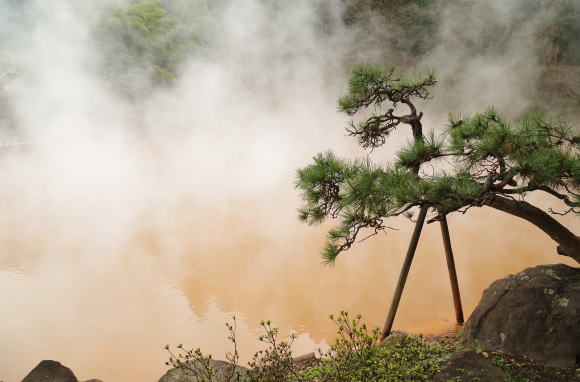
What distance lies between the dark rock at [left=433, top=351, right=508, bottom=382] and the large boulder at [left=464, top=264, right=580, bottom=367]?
2.30 ft

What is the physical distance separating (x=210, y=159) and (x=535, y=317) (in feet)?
29.1

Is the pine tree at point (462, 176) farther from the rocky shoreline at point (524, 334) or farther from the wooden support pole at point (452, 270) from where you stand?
the wooden support pole at point (452, 270)

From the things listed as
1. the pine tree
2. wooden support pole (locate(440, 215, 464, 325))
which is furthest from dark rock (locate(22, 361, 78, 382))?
wooden support pole (locate(440, 215, 464, 325))

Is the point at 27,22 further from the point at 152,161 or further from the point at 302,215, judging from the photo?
the point at 302,215

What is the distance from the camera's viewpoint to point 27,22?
14.1m

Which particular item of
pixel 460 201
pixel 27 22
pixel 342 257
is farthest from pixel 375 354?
pixel 27 22

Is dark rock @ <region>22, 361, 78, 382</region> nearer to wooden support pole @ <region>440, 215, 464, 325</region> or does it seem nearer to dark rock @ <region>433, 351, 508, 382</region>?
dark rock @ <region>433, 351, 508, 382</region>

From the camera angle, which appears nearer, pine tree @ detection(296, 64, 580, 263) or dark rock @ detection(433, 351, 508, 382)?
dark rock @ detection(433, 351, 508, 382)

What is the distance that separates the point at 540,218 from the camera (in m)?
2.51

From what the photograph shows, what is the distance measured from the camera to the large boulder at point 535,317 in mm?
2453

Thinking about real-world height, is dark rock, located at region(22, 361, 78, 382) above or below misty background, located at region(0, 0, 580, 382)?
below

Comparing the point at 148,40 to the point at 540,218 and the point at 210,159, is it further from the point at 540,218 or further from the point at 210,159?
the point at 540,218

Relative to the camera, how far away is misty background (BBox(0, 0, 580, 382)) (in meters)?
4.32

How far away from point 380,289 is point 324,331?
962mm
